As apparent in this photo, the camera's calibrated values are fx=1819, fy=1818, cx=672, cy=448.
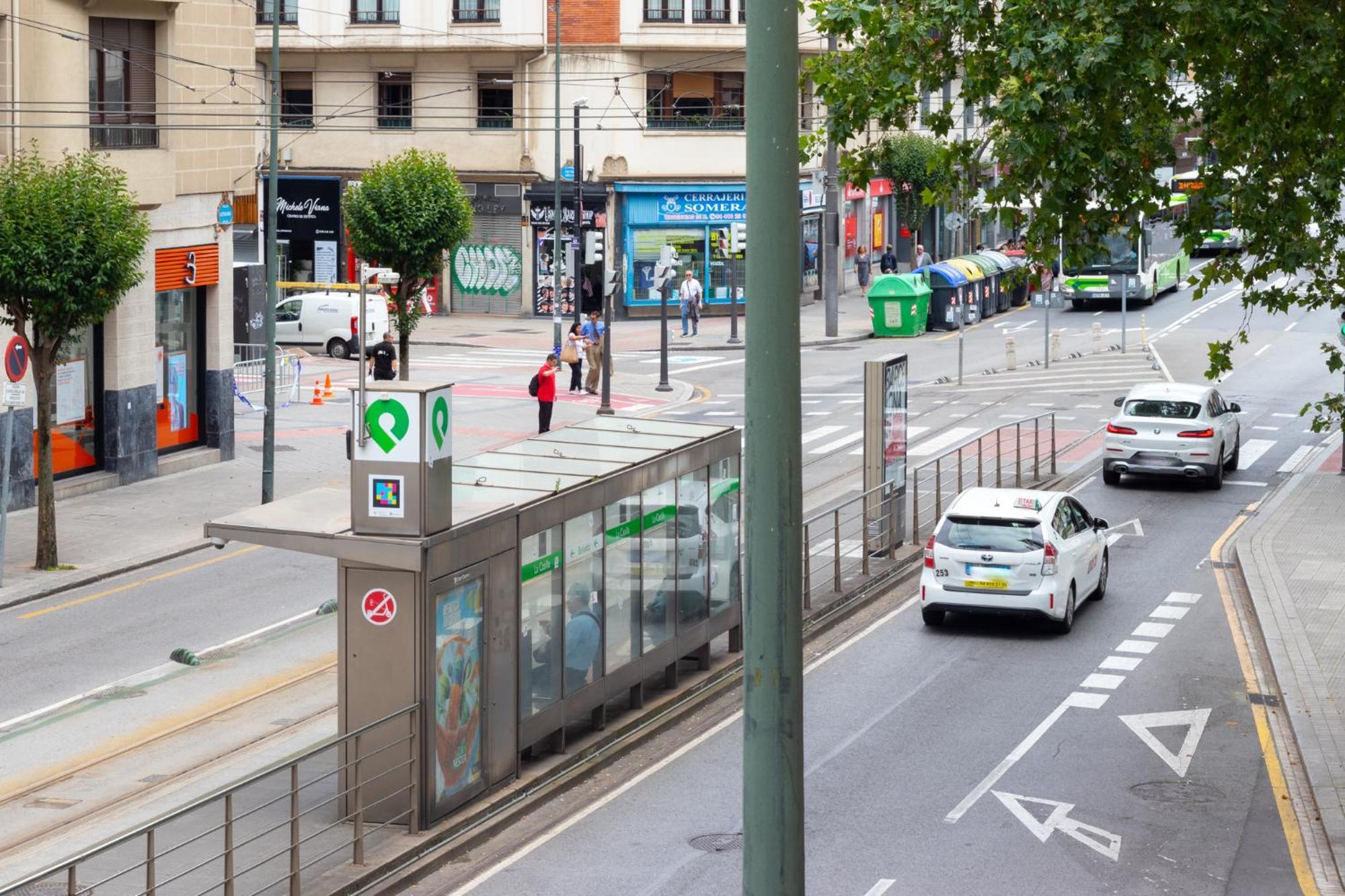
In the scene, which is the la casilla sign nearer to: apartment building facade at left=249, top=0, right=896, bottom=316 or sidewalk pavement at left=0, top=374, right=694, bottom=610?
apartment building facade at left=249, top=0, right=896, bottom=316

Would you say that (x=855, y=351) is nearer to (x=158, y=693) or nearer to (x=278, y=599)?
(x=278, y=599)

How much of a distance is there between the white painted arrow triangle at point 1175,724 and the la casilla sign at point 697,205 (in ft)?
136

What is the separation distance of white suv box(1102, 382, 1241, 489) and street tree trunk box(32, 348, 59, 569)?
53.4 feet

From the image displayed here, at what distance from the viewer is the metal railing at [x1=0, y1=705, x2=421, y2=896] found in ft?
36.3

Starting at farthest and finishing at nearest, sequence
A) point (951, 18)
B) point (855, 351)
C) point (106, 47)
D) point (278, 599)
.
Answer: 1. point (855, 351)
2. point (106, 47)
3. point (278, 599)
4. point (951, 18)

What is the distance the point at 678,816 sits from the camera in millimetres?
13828

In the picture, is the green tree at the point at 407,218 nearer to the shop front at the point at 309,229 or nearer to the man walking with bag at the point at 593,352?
the man walking with bag at the point at 593,352

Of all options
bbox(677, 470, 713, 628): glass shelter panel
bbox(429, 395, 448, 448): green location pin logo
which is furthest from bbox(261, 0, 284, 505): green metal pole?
bbox(429, 395, 448, 448): green location pin logo

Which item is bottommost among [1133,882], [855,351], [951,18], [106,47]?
[1133,882]

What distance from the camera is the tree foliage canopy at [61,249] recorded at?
2192 cm

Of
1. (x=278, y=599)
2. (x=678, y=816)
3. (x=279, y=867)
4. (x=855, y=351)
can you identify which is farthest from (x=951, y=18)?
(x=855, y=351)

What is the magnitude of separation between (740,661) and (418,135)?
41820 millimetres

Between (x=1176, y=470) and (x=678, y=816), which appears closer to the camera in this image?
(x=678, y=816)

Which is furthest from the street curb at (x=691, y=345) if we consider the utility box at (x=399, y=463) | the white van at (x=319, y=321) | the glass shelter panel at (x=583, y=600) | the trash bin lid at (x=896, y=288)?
the utility box at (x=399, y=463)
